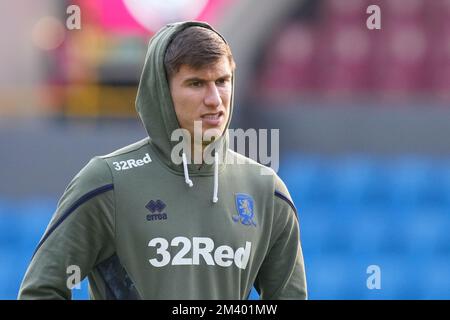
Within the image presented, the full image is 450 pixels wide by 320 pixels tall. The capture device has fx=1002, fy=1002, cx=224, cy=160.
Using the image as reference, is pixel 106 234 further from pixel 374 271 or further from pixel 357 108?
pixel 357 108

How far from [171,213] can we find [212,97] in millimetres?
220

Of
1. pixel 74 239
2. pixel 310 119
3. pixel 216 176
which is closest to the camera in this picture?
pixel 74 239

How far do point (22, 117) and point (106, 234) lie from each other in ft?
12.9

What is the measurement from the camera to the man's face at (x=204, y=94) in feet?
5.82

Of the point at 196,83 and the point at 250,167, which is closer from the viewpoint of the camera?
the point at 196,83

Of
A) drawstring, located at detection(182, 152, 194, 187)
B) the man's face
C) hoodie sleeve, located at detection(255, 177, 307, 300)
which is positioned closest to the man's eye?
the man's face

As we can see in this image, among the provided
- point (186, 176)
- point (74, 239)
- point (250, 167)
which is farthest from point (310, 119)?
point (74, 239)

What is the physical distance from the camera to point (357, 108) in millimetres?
5445

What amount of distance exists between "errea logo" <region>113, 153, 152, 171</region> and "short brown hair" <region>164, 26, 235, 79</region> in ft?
0.53

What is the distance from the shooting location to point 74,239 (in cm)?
174

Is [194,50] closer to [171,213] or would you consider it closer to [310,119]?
[171,213]

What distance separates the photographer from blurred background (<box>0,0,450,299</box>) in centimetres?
527

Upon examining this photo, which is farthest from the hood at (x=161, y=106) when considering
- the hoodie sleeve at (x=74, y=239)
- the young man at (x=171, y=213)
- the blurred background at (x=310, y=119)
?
the blurred background at (x=310, y=119)
